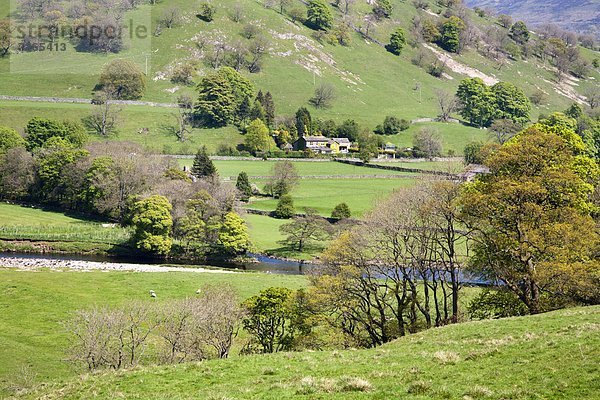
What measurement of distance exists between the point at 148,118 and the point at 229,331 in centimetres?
11477

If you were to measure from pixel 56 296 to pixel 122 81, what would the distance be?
4452 inches

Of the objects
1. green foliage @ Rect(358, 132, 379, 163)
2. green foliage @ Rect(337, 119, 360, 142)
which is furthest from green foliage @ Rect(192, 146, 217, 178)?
green foliage @ Rect(337, 119, 360, 142)

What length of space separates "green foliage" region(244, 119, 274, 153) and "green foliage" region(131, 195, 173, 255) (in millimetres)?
65487

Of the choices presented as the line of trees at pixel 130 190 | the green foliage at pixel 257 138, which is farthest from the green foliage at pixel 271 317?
the green foliage at pixel 257 138

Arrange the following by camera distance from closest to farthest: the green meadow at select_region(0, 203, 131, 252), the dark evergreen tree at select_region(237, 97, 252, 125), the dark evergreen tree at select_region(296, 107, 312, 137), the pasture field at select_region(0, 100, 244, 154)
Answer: the green meadow at select_region(0, 203, 131, 252) → the pasture field at select_region(0, 100, 244, 154) → the dark evergreen tree at select_region(296, 107, 312, 137) → the dark evergreen tree at select_region(237, 97, 252, 125)

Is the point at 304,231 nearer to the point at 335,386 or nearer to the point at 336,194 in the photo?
the point at 336,194

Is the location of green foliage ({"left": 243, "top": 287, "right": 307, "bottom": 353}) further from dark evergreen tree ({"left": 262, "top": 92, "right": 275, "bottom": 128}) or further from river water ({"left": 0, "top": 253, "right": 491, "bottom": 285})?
dark evergreen tree ({"left": 262, "top": 92, "right": 275, "bottom": 128})

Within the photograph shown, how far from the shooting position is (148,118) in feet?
462

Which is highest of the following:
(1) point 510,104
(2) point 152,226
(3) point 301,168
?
(1) point 510,104

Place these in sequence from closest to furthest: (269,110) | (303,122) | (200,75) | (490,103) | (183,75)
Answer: (303,122)
(269,110)
(183,75)
(200,75)
(490,103)

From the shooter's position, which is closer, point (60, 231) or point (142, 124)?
point (60, 231)

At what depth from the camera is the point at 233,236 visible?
236ft

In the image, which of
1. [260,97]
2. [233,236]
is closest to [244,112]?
[260,97]

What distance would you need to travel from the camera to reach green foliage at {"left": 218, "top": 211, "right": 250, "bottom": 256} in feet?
235
